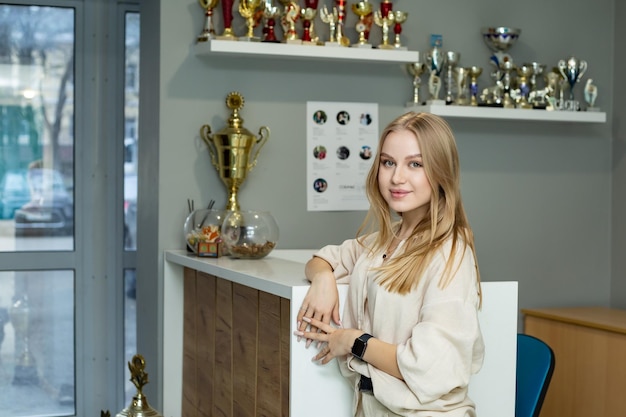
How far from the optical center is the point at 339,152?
3.92 m

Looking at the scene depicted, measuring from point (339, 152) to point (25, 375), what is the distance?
1767 mm

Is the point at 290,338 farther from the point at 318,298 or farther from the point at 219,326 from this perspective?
the point at 219,326

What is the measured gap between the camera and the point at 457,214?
2148 millimetres

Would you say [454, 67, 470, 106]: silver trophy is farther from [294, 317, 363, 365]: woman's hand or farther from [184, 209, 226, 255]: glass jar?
[294, 317, 363, 365]: woman's hand

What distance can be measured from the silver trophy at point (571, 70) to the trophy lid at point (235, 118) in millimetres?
1455

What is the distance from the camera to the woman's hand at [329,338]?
84.0 inches

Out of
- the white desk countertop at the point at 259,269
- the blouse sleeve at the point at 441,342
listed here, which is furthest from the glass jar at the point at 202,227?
the blouse sleeve at the point at 441,342

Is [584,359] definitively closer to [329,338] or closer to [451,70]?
[451,70]

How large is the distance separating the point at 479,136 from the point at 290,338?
2172 mm

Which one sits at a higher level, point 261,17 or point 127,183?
point 261,17

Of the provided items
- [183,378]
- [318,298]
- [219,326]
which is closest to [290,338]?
[318,298]

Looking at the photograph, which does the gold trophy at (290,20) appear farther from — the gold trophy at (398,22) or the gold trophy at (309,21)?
the gold trophy at (398,22)

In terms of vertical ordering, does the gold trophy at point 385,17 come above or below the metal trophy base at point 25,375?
above

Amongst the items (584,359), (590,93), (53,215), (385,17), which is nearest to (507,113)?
(590,93)
